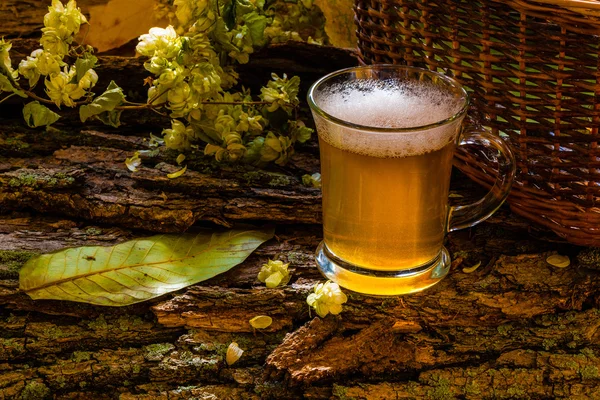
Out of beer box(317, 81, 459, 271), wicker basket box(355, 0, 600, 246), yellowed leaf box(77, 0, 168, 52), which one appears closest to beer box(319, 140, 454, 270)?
beer box(317, 81, 459, 271)

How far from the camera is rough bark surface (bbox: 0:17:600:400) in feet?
3.43

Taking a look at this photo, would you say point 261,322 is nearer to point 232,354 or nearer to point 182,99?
point 232,354

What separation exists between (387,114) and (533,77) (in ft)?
0.66

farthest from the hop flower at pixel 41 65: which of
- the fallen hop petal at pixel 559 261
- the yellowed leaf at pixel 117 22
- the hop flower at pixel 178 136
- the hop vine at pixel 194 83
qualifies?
the fallen hop petal at pixel 559 261

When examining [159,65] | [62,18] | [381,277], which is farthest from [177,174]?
[381,277]

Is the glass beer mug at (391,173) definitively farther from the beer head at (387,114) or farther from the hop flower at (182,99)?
the hop flower at (182,99)

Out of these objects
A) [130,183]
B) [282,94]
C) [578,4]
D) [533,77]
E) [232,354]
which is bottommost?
[232,354]

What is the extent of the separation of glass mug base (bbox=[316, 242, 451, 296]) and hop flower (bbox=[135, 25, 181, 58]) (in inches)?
15.6

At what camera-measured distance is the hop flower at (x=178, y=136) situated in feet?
4.57

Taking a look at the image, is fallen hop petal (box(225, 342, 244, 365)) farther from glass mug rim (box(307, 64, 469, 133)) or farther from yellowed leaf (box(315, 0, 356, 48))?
yellowed leaf (box(315, 0, 356, 48))

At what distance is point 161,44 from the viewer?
4.12 ft

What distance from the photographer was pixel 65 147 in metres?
1.45

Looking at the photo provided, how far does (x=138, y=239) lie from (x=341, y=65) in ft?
1.91

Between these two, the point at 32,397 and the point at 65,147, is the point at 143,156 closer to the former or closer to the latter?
the point at 65,147
